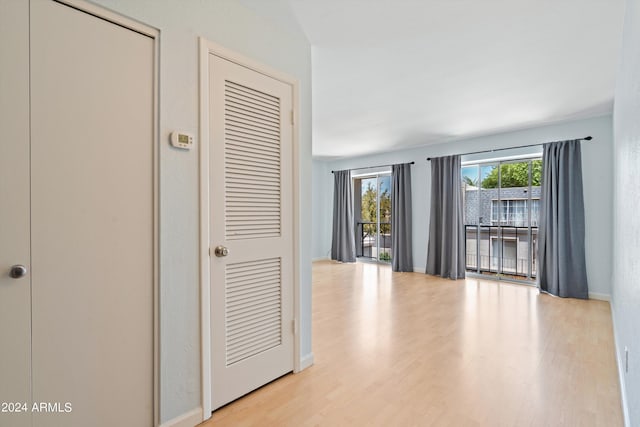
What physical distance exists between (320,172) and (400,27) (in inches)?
221

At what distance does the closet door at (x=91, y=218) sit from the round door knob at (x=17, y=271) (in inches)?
1.6

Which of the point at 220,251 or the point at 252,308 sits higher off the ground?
the point at 220,251

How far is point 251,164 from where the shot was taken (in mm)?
1995

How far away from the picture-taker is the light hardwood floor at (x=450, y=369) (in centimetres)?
178

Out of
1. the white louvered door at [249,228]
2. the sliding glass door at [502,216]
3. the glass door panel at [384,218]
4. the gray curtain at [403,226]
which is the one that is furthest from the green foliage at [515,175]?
the white louvered door at [249,228]

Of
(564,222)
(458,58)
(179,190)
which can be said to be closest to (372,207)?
(564,222)

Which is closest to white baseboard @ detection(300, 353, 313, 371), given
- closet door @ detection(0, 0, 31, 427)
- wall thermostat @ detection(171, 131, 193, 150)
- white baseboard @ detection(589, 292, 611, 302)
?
closet door @ detection(0, 0, 31, 427)

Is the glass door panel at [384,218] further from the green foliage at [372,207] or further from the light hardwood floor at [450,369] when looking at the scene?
the light hardwood floor at [450,369]

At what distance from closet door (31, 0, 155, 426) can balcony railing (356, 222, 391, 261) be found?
5926 mm

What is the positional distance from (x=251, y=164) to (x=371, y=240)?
5.67m

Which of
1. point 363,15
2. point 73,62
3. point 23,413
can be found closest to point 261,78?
point 363,15

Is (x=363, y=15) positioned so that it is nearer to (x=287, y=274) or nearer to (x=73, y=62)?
(x=73, y=62)

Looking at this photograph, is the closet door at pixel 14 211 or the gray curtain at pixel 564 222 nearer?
the closet door at pixel 14 211

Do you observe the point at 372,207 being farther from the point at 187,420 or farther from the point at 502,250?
the point at 187,420
